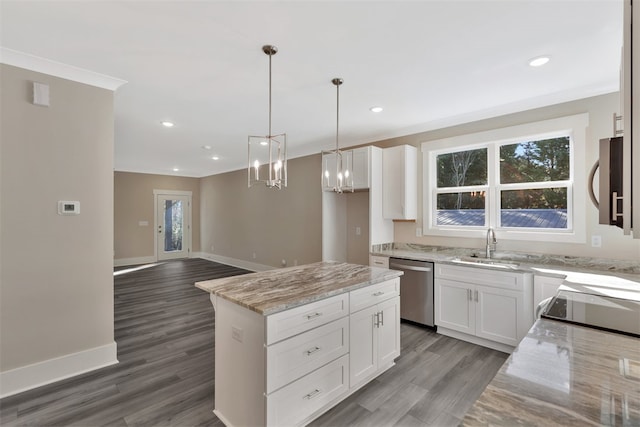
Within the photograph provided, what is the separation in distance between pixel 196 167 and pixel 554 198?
748cm

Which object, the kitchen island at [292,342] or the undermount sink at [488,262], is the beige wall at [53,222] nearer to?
the kitchen island at [292,342]

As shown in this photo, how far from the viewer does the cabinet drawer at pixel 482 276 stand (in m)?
2.90

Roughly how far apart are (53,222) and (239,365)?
6.65 feet

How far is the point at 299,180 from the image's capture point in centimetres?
587

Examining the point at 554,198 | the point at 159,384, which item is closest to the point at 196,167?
the point at 159,384

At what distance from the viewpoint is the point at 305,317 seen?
1902mm

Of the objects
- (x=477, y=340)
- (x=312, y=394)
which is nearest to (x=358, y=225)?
(x=477, y=340)

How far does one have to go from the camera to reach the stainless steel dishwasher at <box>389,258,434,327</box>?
138 inches

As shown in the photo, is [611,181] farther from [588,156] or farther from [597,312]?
[588,156]

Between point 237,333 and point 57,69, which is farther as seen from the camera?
point 57,69

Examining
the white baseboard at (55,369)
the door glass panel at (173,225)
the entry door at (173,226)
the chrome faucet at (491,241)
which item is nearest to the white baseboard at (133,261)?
the entry door at (173,226)

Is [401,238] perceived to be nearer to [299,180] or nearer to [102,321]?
[299,180]

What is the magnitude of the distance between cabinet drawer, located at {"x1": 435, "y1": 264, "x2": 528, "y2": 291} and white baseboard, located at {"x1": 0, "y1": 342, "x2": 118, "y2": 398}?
347 cm

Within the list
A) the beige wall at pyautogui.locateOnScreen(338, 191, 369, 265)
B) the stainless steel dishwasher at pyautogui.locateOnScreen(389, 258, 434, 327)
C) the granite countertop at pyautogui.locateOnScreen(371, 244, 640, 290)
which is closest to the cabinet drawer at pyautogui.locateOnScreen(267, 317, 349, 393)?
the stainless steel dishwasher at pyautogui.locateOnScreen(389, 258, 434, 327)
